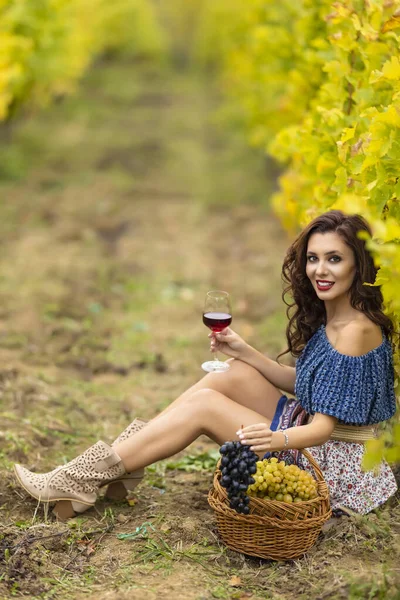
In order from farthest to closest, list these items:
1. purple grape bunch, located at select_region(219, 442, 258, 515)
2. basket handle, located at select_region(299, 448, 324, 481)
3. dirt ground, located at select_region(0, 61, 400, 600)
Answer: basket handle, located at select_region(299, 448, 324, 481) < dirt ground, located at select_region(0, 61, 400, 600) < purple grape bunch, located at select_region(219, 442, 258, 515)

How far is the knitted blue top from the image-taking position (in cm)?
291

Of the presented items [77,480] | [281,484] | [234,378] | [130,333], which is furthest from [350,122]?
[130,333]

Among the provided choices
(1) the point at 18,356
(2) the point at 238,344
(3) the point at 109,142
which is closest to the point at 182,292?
(1) the point at 18,356

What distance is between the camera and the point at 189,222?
10.2 meters

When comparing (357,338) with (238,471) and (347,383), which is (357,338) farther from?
(238,471)

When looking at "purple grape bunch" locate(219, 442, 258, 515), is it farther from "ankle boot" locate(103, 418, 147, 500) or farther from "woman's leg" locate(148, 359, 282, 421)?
"ankle boot" locate(103, 418, 147, 500)

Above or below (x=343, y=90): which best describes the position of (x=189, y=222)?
below

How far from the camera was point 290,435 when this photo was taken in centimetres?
282

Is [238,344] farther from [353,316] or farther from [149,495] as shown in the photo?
[149,495]

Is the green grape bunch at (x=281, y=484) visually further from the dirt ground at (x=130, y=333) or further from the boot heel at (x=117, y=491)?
the boot heel at (x=117, y=491)

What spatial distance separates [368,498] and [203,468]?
44.6 inches

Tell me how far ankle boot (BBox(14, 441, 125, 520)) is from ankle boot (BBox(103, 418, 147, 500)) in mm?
Result: 103

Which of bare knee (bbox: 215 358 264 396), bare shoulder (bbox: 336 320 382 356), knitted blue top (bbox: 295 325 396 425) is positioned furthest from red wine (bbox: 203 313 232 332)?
bare shoulder (bbox: 336 320 382 356)

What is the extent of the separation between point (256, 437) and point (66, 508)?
1.00 metres
